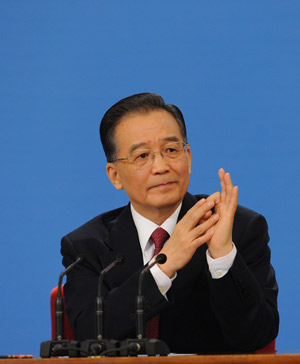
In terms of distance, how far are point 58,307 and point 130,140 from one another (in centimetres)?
73

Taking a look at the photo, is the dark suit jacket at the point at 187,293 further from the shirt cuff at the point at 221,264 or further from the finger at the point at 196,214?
the finger at the point at 196,214

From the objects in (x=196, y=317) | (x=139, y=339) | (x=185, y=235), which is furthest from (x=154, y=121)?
(x=139, y=339)

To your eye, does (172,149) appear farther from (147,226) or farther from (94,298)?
(94,298)

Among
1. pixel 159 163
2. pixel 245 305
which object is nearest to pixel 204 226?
pixel 245 305

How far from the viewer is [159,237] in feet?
7.75

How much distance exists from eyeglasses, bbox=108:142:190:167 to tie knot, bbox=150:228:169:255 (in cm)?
25

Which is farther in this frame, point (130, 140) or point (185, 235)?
point (130, 140)

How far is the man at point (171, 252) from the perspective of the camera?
2010 millimetres

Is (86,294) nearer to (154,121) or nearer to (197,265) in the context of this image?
(197,265)

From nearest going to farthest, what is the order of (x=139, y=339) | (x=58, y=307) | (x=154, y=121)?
(x=139, y=339) < (x=58, y=307) < (x=154, y=121)

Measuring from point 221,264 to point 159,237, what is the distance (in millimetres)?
424

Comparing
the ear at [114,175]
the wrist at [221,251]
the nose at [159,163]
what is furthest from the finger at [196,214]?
the ear at [114,175]

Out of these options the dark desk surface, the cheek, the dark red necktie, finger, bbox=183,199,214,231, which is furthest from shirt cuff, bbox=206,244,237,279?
the dark desk surface

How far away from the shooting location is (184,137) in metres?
2.48
